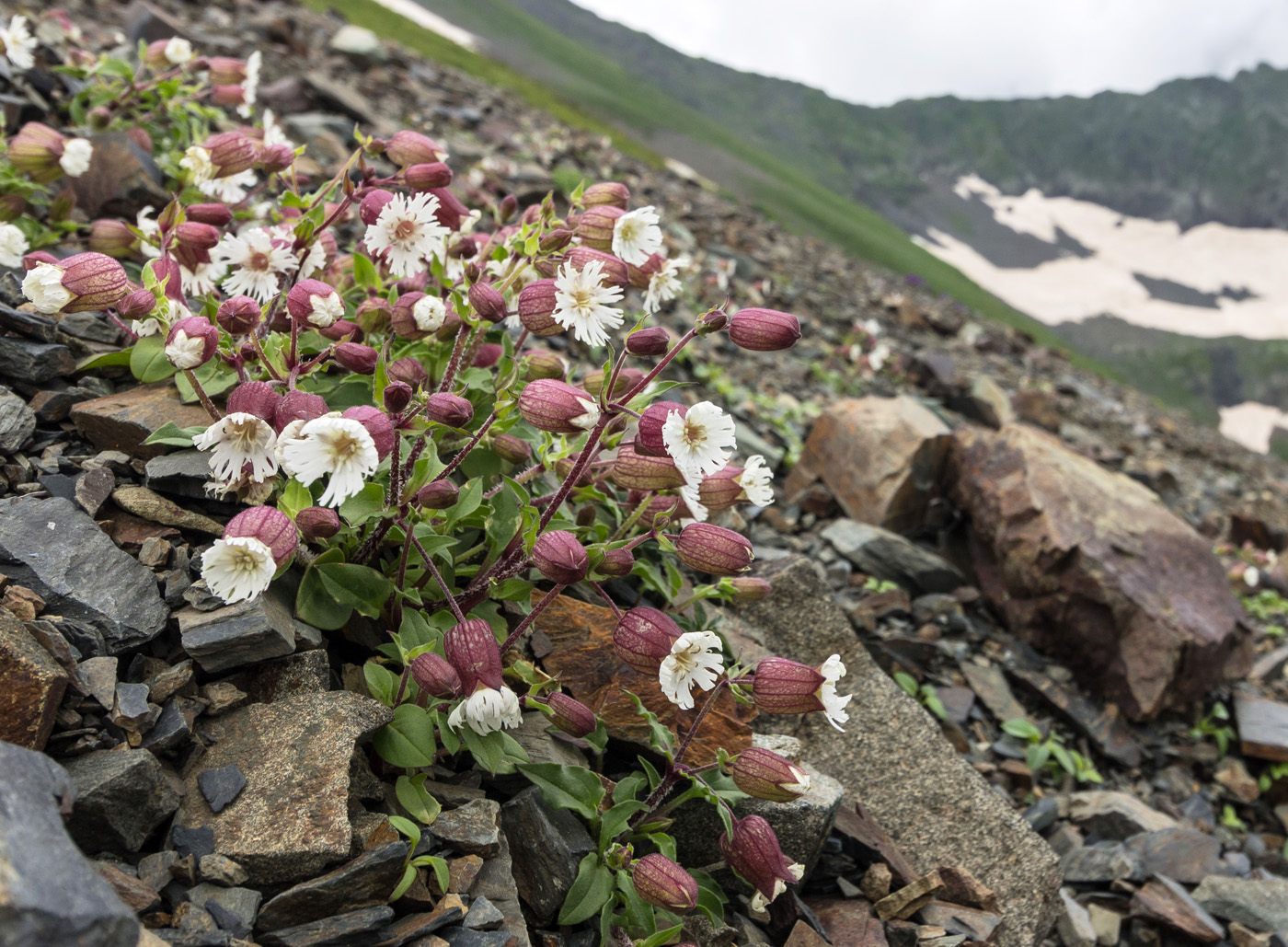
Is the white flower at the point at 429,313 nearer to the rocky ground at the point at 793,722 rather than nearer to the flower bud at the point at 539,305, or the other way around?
the flower bud at the point at 539,305

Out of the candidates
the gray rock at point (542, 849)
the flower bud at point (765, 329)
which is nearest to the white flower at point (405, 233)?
the flower bud at point (765, 329)

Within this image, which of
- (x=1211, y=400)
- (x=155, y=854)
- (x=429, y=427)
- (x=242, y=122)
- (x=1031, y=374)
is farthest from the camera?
(x=1211, y=400)

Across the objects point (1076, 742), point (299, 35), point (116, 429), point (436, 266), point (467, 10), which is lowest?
point (1076, 742)

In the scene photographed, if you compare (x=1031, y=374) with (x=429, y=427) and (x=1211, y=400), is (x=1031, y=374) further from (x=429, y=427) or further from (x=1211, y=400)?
(x=1211, y=400)

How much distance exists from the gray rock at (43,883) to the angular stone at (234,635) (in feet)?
2.79

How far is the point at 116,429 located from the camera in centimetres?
342

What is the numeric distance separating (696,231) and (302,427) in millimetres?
12589

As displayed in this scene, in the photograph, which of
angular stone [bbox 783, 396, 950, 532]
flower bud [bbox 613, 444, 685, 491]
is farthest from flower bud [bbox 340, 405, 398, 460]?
angular stone [bbox 783, 396, 950, 532]

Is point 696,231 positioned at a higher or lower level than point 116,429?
higher

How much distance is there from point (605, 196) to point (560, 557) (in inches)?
78.0

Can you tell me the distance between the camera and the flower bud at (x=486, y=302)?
3.39m

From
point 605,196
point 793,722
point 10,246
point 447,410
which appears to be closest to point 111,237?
point 10,246

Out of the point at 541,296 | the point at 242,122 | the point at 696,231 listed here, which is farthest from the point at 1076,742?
the point at 696,231

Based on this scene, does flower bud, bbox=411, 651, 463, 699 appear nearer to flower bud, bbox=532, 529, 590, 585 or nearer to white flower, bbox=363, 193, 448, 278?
flower bud, bbox=532, 529, 590, 585
